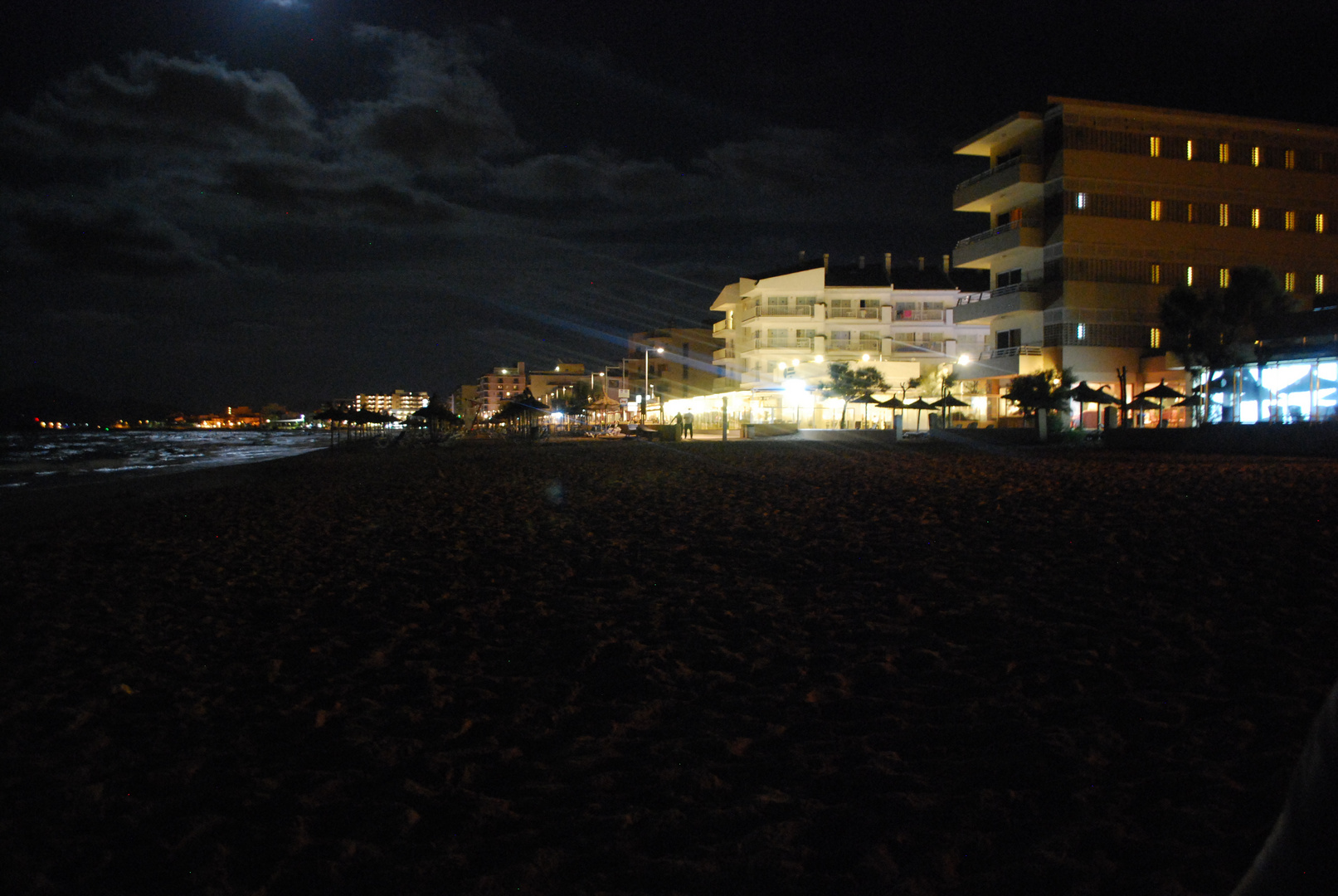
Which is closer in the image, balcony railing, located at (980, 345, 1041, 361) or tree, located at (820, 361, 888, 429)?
balcony railing, located at (980, 345, 1041, 361)

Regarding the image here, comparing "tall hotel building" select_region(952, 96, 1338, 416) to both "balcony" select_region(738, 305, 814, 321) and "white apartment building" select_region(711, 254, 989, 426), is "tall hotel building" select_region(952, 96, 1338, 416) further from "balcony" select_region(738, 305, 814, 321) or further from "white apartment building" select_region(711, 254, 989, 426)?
"balcony" select_region(738, 305, 814, 321)

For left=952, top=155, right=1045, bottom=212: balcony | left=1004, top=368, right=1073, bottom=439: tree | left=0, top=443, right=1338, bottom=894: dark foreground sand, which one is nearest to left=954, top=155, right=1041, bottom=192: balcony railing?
left=952, top=155, right=1045, bottom=212: balcony

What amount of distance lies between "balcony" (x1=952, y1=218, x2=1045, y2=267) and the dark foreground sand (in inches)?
1407

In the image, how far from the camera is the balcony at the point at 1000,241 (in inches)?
1617

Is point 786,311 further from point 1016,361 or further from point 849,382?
point 1016,361

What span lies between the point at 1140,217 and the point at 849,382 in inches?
661

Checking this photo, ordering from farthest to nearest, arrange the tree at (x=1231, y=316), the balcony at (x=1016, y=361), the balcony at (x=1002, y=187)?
1. the balcony at (x=1016, y=361)
2. the balcony at (x=1002, y=187)
3. the tree at (x=1231, y=316)

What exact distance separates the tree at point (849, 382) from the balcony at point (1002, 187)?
34.4 feet

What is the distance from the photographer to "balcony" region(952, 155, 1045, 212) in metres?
40.8

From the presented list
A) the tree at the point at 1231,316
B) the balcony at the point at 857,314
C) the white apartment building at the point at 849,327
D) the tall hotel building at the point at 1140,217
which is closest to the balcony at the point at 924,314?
the white apartment building at the point at 849,327

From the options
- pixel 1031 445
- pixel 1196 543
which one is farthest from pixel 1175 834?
pixel 1031 445

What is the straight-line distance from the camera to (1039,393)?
33.6 meters

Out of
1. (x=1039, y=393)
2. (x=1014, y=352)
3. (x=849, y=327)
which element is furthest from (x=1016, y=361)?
(x=849, y=327)

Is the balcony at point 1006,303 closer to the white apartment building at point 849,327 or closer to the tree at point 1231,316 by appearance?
the tree at point 1231,316
